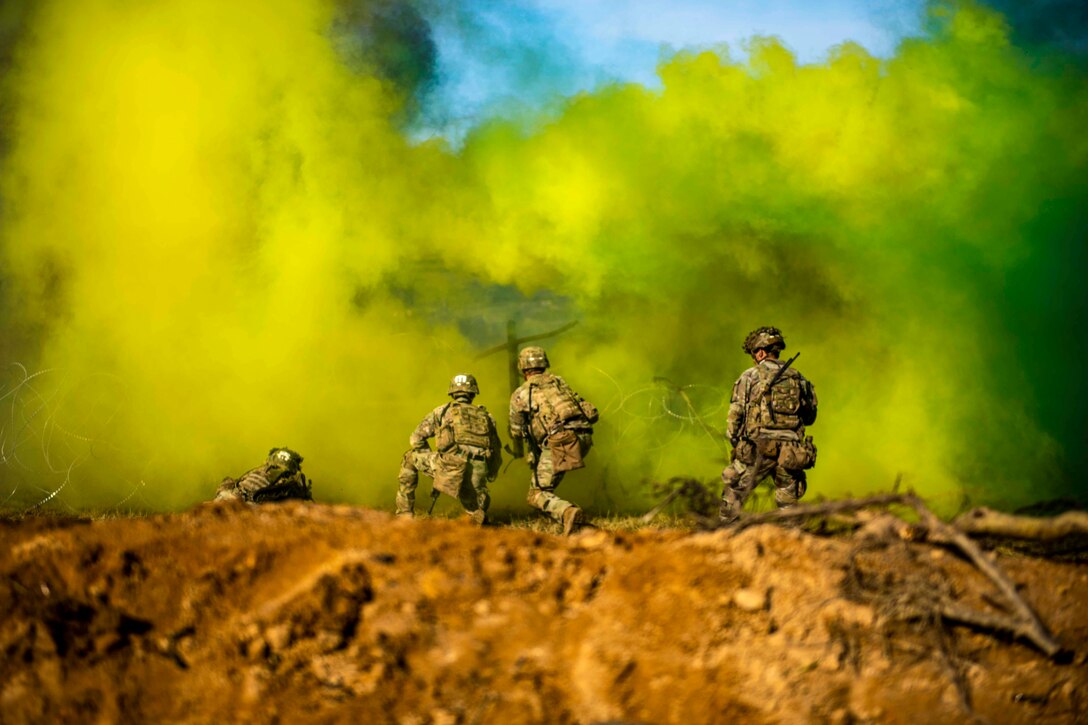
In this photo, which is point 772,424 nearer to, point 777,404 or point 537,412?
point 777,404

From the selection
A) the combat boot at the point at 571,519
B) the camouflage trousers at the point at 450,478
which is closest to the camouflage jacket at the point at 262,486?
the camouflage trousers at the point at 450,478

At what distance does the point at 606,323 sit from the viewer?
13797 mm

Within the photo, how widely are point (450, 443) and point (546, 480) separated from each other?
1.22m

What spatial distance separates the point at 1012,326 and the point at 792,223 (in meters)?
3.82

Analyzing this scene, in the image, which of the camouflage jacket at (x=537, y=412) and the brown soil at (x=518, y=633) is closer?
the brown soil at (x=518, y=633)

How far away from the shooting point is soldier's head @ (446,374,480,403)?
30.8 feet

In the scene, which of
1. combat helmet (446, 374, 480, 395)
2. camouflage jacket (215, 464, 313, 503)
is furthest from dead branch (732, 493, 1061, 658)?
camouflage jacket (215, 464, 313, 503)

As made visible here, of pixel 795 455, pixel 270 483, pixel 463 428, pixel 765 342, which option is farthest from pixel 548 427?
pixel 270 483

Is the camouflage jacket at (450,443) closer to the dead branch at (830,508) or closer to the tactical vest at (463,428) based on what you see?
the tactical vest at (463,428)

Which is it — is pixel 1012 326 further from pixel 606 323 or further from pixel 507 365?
pixel 507 365

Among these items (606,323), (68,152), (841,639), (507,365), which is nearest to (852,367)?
(606,323)

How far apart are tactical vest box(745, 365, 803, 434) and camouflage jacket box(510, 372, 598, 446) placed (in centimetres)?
173

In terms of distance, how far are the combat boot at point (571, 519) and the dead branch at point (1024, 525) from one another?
4445 millimetres

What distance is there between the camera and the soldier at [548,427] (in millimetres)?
8664
